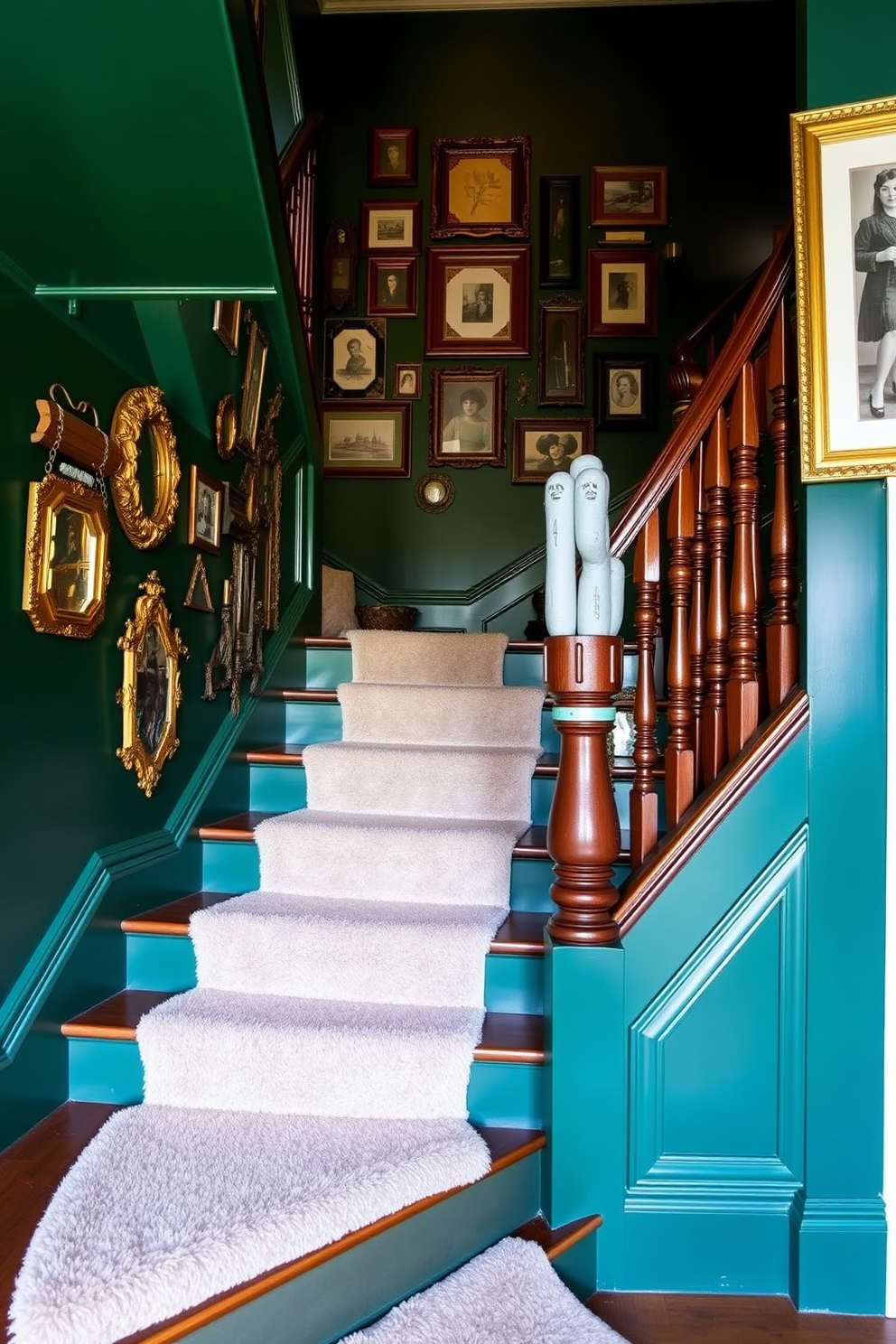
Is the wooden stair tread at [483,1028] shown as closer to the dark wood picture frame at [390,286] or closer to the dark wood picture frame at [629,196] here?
the dark wood picture frame at [390,286]

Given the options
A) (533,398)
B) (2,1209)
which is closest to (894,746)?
(2,1209)

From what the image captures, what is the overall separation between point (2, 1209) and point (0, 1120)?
217 millimetres

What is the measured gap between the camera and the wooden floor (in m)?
1.68

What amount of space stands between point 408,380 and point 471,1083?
3.62m

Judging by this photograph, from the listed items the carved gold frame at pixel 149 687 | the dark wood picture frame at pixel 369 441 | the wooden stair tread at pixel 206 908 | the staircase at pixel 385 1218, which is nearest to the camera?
the staircase at pixel 385 1218

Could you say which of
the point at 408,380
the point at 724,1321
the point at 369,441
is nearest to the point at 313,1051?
the point at 724,1321

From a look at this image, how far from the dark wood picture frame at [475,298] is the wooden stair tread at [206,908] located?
3174mm

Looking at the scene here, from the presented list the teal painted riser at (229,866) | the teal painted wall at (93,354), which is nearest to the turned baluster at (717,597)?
the teal painted wall at (93,354)

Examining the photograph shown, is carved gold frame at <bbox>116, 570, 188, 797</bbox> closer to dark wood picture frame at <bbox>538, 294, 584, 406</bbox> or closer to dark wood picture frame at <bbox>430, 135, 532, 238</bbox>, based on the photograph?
dark wood picture frame at <bbox>538, 294, 584, 406</bbox>

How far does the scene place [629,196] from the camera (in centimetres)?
465

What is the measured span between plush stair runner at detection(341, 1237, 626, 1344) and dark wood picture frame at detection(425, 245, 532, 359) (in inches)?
157

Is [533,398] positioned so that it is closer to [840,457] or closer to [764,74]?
[764,74]

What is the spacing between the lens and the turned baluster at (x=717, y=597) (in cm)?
194

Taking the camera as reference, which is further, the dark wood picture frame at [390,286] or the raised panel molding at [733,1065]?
the dark wood picture frame at [390,286]
